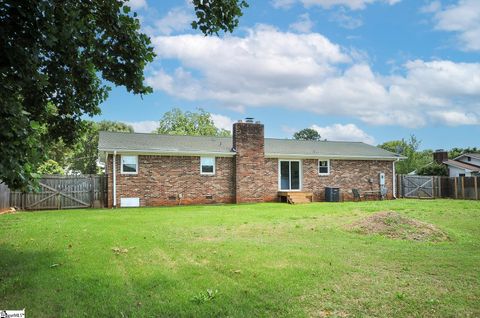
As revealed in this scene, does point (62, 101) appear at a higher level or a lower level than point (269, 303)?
higher

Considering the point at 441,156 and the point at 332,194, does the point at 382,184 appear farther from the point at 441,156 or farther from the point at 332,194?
the point at 441,156

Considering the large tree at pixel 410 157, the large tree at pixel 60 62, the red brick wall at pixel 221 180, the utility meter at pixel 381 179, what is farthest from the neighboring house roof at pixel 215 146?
the large tree at pixel 410 157

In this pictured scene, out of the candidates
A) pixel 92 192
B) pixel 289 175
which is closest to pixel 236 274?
pixel 92 192

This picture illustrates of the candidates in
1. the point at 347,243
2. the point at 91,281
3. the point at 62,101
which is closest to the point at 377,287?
the point at 347,243

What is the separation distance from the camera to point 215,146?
75.3ft

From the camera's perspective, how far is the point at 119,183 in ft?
64.4

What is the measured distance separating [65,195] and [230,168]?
890cm

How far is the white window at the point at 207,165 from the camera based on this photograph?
70.8ft

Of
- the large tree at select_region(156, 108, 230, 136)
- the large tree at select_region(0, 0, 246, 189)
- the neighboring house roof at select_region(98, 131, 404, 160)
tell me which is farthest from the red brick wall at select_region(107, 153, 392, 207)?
the large tree at select_region(156, 108, 230, 136)

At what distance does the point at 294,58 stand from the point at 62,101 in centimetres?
1366

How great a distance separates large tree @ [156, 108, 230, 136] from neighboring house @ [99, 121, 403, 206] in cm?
2640

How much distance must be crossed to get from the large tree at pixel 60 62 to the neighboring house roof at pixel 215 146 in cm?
1182

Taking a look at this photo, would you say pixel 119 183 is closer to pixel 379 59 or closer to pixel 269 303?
pixel 379 59

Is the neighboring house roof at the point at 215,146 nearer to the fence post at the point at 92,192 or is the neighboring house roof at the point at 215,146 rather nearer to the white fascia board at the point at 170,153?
the white fascia board at the point at 170,153
